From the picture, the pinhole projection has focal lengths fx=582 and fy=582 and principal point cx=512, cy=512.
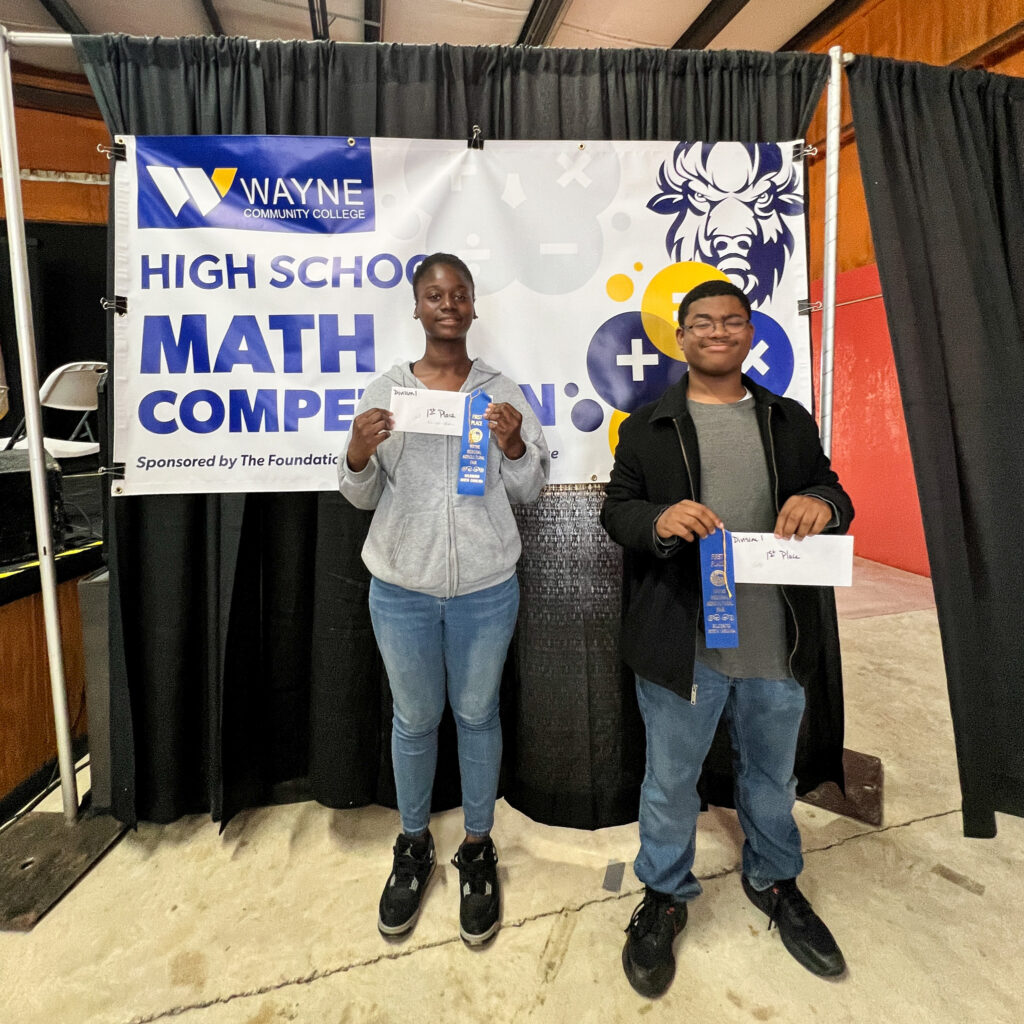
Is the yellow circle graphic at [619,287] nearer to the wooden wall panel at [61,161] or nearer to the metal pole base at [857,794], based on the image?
the metal pole base at [857,794]

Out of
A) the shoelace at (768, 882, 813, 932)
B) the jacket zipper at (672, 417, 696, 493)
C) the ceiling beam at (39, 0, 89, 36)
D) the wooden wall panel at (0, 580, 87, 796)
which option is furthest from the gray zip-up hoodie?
the ceiling beam at (39, 0, 89, 36)

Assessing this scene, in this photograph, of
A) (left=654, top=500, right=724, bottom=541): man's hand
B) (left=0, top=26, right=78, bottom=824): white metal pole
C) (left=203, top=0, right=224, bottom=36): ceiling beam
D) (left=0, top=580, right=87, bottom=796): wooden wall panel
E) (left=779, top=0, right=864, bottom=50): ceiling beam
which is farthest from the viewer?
(left=203, top=0, right=224, bottom=36): ceiling beam

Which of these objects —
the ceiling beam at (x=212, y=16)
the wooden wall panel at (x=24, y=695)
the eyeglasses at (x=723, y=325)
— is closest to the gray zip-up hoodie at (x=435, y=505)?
the eyeglasses at (x=723, y=325)

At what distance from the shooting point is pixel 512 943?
142 centimetres

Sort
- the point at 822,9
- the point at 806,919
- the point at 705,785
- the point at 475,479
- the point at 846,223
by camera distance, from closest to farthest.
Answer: the point at 475,479
the point at 806,919
the point at 705,785
the point at 822,9
the point at 846,223

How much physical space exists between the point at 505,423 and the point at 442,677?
25.4 inches

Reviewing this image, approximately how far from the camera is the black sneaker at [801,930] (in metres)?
1.33

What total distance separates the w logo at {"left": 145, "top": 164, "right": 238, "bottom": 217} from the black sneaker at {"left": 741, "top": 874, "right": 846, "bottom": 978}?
2.35 m

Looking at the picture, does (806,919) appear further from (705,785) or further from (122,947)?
(122,947)

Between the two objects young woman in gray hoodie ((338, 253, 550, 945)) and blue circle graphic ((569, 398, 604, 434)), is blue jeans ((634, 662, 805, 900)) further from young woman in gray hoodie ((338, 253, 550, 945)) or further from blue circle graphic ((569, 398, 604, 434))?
blue circle graphic ((569, 398, 604, 434))

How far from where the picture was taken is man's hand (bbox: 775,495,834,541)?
1160 millimetres

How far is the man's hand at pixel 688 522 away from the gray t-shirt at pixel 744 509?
0.10 m

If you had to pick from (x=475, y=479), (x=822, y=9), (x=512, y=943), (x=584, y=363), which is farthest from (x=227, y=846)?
(x=822, y=9)

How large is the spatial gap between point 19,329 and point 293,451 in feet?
2.80
